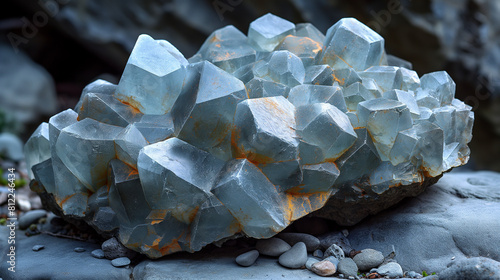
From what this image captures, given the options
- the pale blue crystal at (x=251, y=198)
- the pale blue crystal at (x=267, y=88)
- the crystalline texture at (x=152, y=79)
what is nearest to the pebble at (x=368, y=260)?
the pale blue crystal at (x=251, y=198)

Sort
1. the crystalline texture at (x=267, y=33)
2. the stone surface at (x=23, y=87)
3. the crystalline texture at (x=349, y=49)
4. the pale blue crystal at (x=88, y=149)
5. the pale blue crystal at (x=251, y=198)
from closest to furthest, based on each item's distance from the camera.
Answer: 1. the pale blue crystal at (x=251, y=198)
2. the pale blue crystal at (x=88, y=149)
3. the crystalline texture at (x=349, y=49)
4. the crystalline texture at (x=267, y=33)
5. the stone surface at (x=23, y=87)

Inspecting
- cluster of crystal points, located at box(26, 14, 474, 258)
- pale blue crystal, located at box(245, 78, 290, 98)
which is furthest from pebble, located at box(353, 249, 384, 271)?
pale blue crystal, located at box(245, 78, 290, 98)

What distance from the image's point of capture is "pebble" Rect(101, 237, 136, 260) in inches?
74.2

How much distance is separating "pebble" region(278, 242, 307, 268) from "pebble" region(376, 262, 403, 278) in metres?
0.29

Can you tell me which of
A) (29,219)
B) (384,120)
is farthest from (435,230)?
(29,219)

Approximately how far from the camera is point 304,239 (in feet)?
6.35

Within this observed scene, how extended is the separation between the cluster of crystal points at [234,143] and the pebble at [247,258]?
9 cm

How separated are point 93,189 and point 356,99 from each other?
119cm

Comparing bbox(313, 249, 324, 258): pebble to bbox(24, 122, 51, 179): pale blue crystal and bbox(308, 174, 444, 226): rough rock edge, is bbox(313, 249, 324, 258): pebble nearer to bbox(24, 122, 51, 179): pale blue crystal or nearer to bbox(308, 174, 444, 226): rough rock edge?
bbox(308, 174, 444, 226): rough rock edge

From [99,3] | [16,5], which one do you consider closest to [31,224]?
[99,3]

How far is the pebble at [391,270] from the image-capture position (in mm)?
1767

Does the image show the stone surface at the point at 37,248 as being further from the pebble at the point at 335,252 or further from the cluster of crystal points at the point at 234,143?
the pebble at the point at 335,252

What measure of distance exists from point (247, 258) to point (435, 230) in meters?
0.80

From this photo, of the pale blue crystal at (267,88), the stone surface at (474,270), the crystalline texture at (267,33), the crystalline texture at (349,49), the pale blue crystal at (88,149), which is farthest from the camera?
the crystalline texture at (267,33)
